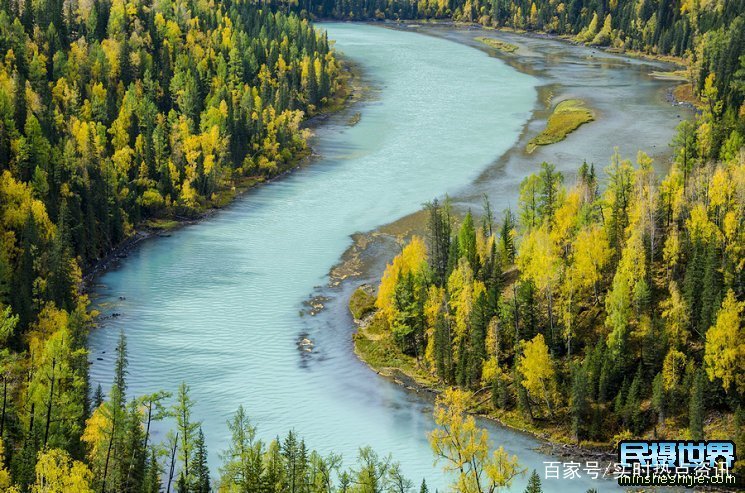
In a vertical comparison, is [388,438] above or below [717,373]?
below

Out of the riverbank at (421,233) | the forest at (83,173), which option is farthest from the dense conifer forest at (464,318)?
the riverbank at (421,233)

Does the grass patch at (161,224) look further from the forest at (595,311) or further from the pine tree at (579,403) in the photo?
the pine tree at (579,403)

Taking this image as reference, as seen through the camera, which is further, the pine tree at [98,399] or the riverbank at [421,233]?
the riverbank at [421,233]

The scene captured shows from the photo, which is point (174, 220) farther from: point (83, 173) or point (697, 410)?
point (697, 410)

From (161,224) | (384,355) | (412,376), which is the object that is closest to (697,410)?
(412,376)

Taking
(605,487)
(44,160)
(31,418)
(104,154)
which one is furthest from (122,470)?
(104,154)

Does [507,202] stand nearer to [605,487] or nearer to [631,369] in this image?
[631,369]
